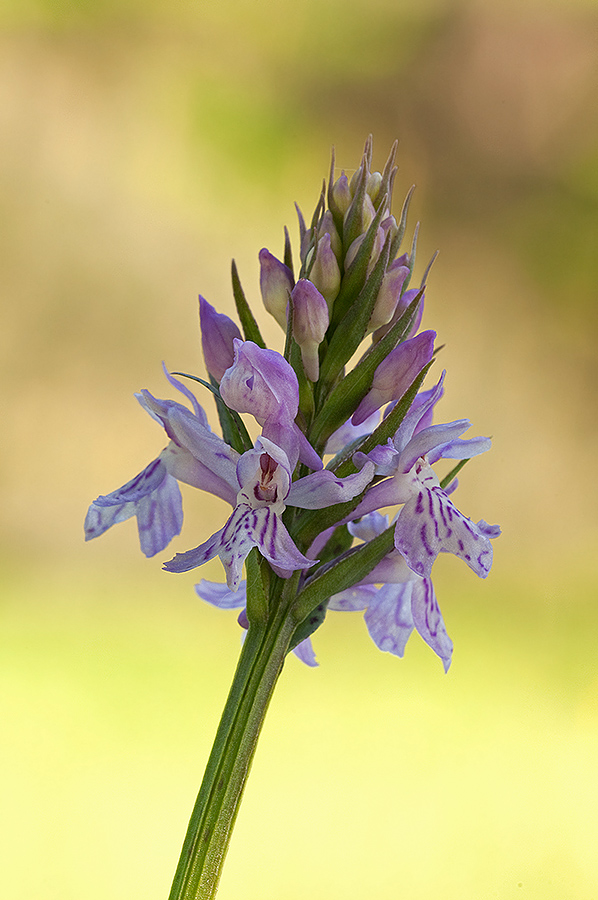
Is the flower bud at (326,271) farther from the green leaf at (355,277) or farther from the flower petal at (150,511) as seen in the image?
the flower petal at (150,511)

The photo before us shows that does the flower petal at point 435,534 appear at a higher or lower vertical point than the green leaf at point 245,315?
lower

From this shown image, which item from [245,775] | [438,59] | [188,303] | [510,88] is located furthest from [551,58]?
[245,775]

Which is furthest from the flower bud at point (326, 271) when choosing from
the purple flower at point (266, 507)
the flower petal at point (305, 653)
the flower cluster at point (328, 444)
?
the flower petal at point (305, 653)

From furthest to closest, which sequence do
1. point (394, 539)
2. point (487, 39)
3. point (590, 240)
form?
point (590, 240), point (487, 39), point (394, 539)

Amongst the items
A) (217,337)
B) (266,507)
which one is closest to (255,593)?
(266,507)

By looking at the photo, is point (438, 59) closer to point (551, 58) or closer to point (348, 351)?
point (551, 58)

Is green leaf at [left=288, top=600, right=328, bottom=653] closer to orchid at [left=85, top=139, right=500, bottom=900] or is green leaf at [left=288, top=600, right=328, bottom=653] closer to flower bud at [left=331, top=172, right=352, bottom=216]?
orchid at [left=85, top=139, right=500, bottom=900]
